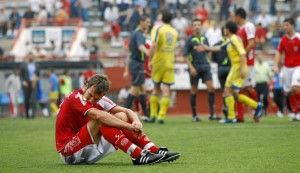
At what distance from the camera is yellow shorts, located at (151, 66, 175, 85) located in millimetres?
20703

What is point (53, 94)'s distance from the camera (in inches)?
1328

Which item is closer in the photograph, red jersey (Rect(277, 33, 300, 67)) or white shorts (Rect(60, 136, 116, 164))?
white shorts (Rect(60, 136, 116, 164))

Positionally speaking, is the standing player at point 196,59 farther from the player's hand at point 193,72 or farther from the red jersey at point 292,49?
the red jersey at point 292,49

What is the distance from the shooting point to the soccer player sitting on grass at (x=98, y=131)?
10656 millimetres

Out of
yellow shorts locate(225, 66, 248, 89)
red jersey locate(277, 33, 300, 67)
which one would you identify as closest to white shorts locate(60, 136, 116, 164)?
yellow shorts locate(225, 66, 248, 89)

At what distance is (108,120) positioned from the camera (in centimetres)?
1060

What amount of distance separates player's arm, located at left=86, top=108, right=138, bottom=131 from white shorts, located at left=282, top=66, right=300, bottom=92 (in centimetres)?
1008

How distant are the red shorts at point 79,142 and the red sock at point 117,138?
22 cm

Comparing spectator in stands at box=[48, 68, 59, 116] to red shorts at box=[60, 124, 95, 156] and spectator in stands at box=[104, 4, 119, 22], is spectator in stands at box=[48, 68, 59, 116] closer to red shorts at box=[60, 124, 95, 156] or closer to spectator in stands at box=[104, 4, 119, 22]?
spectator in stands at box=[104, 4, 119, 22]

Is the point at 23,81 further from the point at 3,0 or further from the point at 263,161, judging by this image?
the point at 263,161

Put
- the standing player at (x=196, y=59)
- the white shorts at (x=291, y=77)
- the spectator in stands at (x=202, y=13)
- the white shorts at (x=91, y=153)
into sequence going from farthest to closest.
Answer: the spectator in stands at (x=202, y=13) → the standing player at (x=196, y=59) → the white shorts at (x=291, y=77) → the white shorts at (x=91, y=153)

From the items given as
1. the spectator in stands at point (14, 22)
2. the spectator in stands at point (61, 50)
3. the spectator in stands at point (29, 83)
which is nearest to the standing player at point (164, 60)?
the spectator in stands at point (29, 83)

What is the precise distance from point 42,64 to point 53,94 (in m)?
1.21

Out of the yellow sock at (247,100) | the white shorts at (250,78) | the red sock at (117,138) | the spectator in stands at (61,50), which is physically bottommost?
the spectator in stands at (61,50)
